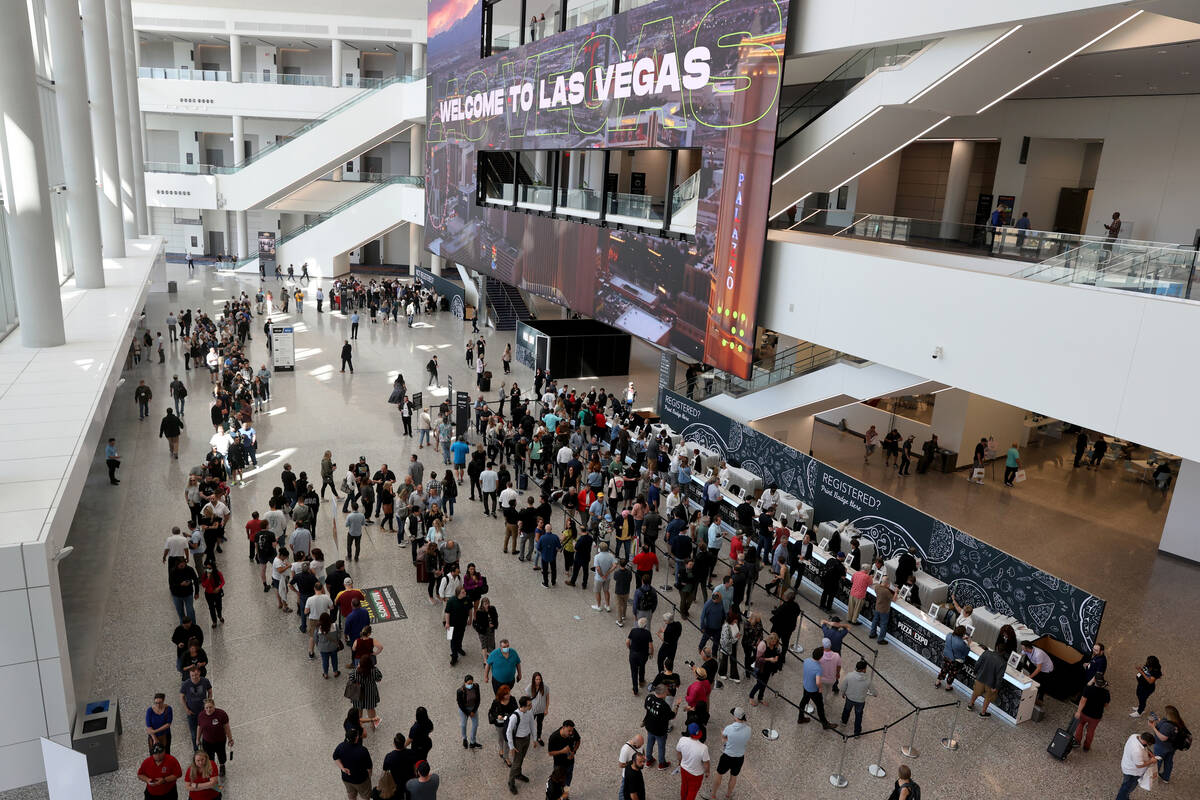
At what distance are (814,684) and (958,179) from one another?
17830 millimetres

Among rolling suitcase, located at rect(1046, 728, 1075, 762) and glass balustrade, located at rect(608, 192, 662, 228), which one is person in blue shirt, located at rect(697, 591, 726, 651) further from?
glass balustrade, located at rect(608, 192, 662, 228)

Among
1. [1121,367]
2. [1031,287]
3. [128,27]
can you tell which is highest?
[128,27]

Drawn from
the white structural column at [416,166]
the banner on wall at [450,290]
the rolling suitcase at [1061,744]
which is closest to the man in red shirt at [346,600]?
the rolling suitcase at [1061,744]

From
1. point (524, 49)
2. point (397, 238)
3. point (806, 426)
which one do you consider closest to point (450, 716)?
point (806, 426)

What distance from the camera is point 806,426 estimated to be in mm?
19156

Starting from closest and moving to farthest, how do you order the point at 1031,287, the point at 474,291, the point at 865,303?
the point at 1031,287 < the point at 865,303 < the point at 474,291

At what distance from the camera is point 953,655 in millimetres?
10266

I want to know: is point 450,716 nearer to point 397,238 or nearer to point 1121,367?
point 1121,367

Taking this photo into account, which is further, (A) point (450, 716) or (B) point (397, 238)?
(B) point (397, 238)

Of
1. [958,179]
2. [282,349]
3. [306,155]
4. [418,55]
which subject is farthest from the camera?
[418,55]

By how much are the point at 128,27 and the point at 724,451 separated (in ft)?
99.6

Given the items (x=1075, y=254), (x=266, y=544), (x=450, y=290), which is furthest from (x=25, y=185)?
(x=450, y=290)

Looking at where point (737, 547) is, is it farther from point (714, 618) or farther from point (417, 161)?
point (417, 161)

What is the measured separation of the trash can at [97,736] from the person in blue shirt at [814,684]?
283 inches
